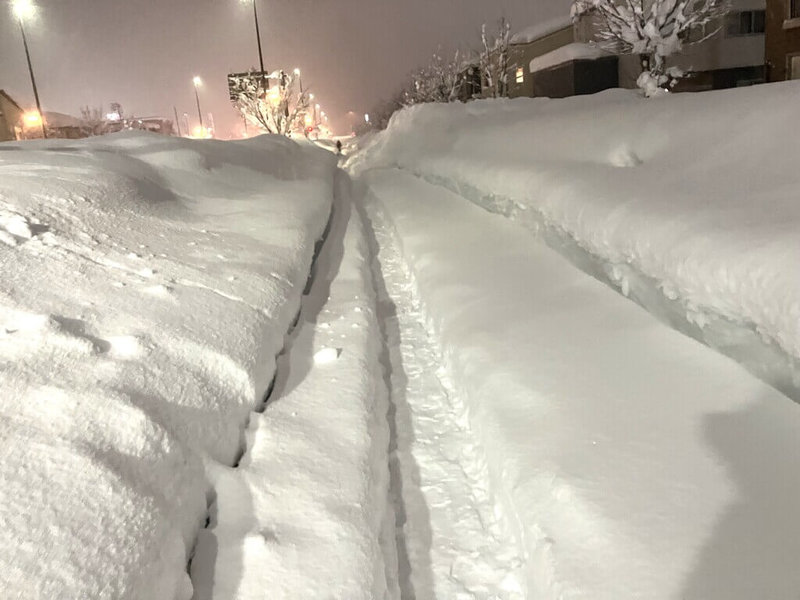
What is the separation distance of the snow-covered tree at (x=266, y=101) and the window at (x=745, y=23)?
22.8 m

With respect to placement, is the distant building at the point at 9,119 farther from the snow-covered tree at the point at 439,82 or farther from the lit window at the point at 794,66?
the lit window at the point at 794,66

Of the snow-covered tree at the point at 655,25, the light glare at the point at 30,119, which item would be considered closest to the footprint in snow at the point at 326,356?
the snow-covered tree at the point at 655,25

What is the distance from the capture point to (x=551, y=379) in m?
3.56

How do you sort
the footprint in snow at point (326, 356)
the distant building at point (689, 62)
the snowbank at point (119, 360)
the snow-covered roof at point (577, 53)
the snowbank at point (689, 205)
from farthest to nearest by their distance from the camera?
1. the snow-covered roof at point (577, 53)
2. the distant building at point (689, 62)
3. the footprint in snow at point (326, 356)
4. the snowbank at point (689, 205)
5. the snowbank at point (119, 360)

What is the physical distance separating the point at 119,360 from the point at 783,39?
21.1 meters

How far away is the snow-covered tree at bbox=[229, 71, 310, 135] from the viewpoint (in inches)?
1345

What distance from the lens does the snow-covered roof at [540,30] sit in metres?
34.0

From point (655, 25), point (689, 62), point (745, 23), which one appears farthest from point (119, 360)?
point (745, 23)

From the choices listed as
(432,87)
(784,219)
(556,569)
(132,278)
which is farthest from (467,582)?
(432,87)

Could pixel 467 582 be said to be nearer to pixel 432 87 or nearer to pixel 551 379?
pixel 551 379

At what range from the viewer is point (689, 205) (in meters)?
4.25

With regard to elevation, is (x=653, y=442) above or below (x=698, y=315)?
below

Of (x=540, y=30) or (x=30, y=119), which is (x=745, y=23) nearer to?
(x=540, y=30)

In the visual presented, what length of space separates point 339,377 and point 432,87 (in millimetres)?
46830
